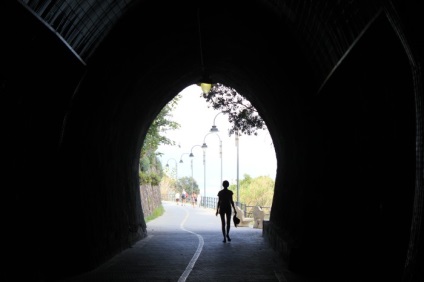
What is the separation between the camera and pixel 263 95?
15.8m

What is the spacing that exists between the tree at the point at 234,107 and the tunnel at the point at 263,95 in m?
7.42

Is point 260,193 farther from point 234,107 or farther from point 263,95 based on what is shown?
point 263,95

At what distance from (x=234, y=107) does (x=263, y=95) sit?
24.5 ft

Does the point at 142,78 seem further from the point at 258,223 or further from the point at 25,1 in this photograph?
the point at 258,223

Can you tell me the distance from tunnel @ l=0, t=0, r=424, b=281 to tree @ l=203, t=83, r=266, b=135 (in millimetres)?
7416

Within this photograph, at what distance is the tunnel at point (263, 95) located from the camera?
6.17 meters

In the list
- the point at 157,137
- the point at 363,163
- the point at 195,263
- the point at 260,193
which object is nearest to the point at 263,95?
the point at 195,263

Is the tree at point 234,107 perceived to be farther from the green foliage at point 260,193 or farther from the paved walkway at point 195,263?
the green foliage at point 260,193

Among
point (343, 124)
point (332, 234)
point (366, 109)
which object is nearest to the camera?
point (366, 109)

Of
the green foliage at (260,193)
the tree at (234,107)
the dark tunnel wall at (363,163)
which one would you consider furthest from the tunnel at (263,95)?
the green foliage at (260,193)

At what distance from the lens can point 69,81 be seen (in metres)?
9.12

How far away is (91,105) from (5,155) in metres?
3.93

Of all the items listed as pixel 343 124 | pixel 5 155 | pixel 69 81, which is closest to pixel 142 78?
pixel 69 81

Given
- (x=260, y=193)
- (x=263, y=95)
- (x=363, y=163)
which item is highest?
(x=260, y=193)
